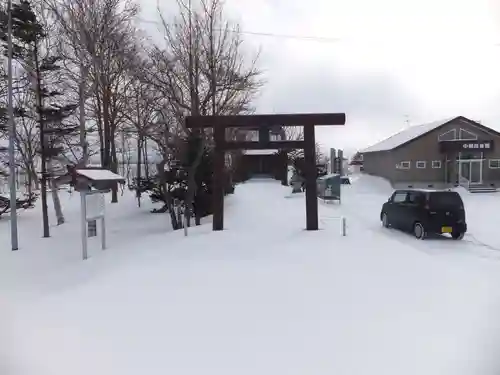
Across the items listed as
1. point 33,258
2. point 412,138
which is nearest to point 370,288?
point 33,258

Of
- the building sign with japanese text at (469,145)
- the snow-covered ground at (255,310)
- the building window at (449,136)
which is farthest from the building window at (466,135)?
the snow-covered ground at (255,310)

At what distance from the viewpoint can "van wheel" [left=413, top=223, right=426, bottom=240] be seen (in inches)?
432

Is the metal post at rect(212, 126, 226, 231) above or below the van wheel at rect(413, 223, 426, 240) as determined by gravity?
above

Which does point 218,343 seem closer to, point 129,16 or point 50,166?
point 50,166

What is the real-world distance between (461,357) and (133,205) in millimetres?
19450

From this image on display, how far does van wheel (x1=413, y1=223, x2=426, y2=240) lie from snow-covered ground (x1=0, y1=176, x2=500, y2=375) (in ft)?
6.55

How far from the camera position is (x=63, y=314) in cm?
478

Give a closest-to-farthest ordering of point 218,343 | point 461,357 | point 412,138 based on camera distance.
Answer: point 461,357
point 218,343
point 412,138

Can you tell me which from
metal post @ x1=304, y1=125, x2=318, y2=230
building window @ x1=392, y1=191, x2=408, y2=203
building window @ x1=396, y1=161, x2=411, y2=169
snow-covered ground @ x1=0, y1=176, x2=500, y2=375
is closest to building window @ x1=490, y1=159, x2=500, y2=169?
building window @ x1=396, y1=161, x2=411, y2=169

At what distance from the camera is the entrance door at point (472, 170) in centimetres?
3054

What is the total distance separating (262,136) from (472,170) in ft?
86.0

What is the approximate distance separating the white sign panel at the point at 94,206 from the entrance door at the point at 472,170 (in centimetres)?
2881

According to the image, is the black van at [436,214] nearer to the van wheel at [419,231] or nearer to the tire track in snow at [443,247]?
the van wheel at [419,231]

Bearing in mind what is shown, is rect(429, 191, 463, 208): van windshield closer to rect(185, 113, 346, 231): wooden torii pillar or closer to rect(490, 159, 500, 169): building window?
rect(185, 113, 346, 231): wooden torii pillar
